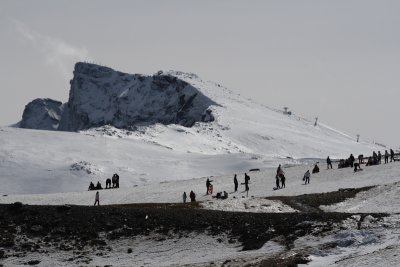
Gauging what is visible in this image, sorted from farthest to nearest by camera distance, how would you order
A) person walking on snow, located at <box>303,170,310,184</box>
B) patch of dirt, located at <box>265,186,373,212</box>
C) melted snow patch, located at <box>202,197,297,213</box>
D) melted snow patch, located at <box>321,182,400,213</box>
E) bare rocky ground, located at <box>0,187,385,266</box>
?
person walking on snow, located at <box>303,170,310,184</box> → patch of dirt, located at <box>265,186,373,212</box> → melted snow patch, located at <box>202,197,297,213</box> → melted snow patch, located at <box>321,182,400,213</box> → bare rocky ground, located at <box>0,187,385,266</box>

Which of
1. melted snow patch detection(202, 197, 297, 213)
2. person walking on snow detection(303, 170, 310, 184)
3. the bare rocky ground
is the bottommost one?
the bare rocky ground

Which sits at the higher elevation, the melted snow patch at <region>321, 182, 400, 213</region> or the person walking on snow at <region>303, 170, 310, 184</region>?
the person walking on snow at <region>303, 170, 310, 184</region>

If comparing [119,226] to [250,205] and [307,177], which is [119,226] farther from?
[307,177]

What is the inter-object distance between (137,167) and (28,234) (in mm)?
92263

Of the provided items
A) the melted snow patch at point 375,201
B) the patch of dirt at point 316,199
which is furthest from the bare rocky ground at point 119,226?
the patch of dirt at point 316,199

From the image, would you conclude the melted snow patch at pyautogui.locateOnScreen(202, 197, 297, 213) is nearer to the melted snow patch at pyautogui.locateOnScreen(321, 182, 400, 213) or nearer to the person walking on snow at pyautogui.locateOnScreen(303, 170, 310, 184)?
the melted snow patch at pyautogui.locateOnScreen(321, 182, 400, 213)

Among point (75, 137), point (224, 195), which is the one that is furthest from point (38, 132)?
point (224, 195)

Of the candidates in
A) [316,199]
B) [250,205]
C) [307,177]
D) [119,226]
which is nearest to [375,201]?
[316,199]

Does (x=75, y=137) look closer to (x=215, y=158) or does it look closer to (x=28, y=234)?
(x=215, y=158)

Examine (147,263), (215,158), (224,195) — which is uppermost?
(215,158)

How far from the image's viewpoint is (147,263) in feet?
127

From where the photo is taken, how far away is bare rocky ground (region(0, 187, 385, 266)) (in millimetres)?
41094

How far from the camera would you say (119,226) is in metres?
44.2

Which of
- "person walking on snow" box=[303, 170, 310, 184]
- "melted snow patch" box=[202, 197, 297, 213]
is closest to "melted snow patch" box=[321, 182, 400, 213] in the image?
"melted snow patch" box=[202, 197, 297, 213]
